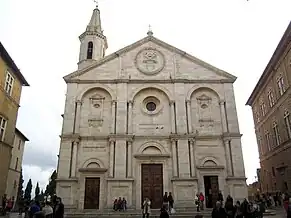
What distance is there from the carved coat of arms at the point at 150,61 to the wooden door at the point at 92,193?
37.9 feet

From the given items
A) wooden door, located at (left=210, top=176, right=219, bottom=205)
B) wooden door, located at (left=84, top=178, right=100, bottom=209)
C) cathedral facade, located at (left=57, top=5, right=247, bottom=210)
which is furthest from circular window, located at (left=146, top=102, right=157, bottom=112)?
wooden door, located at (left=210, top=176, right=219, bottom=205)

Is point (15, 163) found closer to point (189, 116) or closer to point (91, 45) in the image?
point (91, 45)

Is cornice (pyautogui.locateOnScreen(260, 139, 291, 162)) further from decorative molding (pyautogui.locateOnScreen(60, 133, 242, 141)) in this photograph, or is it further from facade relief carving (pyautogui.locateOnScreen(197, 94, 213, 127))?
facade relief carving (pyautogui.locateOnScreen(197, 94, 213, 127))

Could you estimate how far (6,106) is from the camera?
82.9ft

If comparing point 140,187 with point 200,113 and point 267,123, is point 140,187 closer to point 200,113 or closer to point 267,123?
point 200,113

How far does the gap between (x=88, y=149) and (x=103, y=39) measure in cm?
1758

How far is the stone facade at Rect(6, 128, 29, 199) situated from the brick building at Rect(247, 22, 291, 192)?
31830 millimetres

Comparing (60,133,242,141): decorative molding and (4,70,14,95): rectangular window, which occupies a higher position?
(4,70,14,95): rectangular window

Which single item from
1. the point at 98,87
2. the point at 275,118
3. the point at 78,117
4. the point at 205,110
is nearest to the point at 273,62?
the point at 275,118

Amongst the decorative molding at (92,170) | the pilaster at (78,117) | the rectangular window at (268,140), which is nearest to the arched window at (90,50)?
the pilaster at (78,117)

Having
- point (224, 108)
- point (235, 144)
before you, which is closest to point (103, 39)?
point (224, 108)

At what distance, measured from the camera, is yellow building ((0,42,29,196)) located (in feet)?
79.7

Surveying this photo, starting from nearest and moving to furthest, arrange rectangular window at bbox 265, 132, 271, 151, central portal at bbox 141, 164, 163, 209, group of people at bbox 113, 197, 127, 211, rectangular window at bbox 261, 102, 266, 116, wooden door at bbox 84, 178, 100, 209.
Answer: group of people at bbox 113, 197, 127, 211 → wooden door at bbox 84, 178, 100, 209 → central portal at bbox 141, 164, 163, 209 → rectangular window at bbox 265, 132, 271, 151 → rectangular window at bbox 261, 102, 266, 116

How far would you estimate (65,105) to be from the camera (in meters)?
25.8
